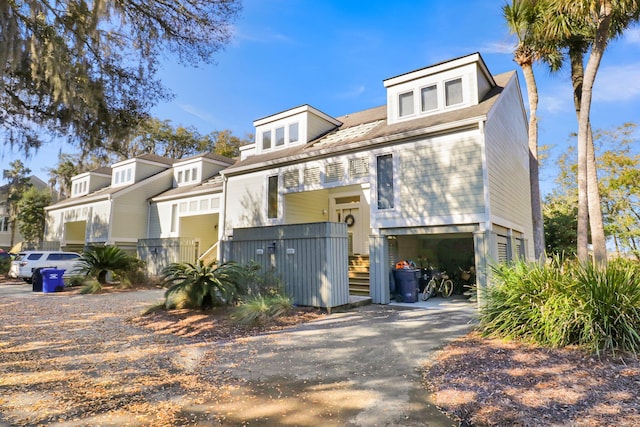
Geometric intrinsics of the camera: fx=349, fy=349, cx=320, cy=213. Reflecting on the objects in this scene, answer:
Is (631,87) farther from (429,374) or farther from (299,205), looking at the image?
(429,374)

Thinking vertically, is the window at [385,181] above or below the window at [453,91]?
below

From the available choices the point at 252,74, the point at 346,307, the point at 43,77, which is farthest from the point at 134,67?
the point at 346,307

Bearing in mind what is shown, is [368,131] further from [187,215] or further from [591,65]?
[187,215]

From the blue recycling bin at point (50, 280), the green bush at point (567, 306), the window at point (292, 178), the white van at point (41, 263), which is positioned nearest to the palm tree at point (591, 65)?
the green bush at point (567, 306)

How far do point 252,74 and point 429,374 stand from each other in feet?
37.1

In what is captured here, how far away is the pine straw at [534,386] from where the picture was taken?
300 cm

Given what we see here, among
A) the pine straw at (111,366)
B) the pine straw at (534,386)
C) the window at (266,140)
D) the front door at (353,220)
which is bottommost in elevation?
the pine straw at (111,366)

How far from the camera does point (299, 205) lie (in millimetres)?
13508

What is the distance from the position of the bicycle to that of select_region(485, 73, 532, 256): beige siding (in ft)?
8.39

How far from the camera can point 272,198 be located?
1328 cm

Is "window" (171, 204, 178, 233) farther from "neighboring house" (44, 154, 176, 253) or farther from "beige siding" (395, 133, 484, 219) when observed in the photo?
"beige siding" (395, 133, 484, 219)

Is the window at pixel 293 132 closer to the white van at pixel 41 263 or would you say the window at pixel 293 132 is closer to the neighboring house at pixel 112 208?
the white van at pixel 41 263

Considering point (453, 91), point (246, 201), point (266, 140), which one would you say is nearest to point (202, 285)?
point (246, 201)

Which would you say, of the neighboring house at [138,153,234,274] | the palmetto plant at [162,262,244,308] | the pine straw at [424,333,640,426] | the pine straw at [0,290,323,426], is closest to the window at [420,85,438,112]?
the pine straw at [0,290,323,426]
